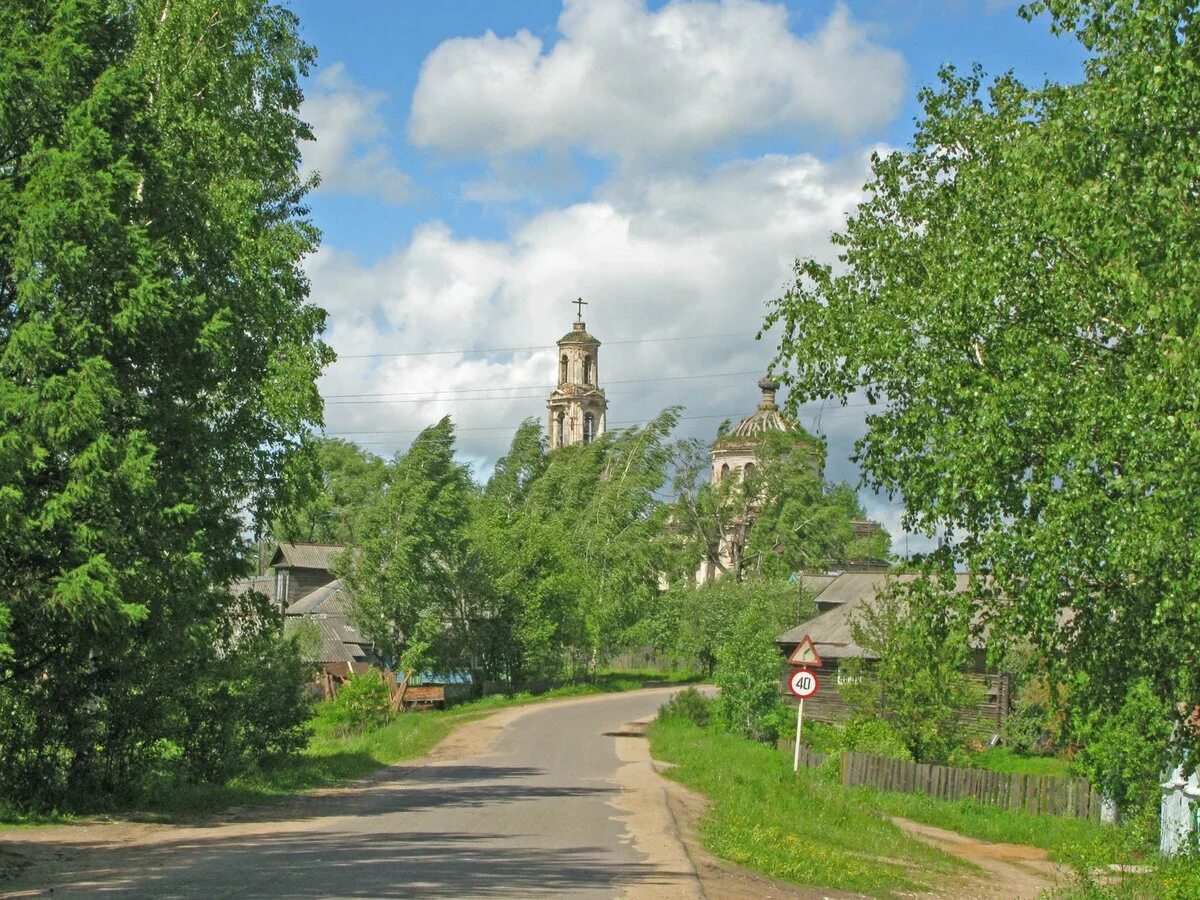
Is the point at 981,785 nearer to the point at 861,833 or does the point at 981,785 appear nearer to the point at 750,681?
the point at 861,833

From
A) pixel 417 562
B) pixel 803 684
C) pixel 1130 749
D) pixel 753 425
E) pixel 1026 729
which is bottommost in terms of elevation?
pixel 1026 729

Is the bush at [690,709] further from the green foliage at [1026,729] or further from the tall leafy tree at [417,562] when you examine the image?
the tall leafy tree at [417,562]

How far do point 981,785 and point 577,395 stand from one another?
72.8 metres

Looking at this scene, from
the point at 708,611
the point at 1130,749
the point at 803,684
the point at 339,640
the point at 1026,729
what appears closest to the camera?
the point at 1130,749

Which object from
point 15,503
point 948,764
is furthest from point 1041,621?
point 948,764

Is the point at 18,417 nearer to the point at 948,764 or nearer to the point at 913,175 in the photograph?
the point at 913,175

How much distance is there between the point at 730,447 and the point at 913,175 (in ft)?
274

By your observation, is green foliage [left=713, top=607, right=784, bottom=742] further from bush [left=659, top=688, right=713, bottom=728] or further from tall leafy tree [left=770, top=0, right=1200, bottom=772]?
tall leafy tree [left=770, top=0, right=1200, bottom=772]

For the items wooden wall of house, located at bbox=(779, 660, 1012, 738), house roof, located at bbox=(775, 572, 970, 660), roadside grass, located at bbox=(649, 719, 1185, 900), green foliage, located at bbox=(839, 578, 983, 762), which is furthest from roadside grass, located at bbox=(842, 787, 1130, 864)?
house roof, located at bbox=(775, 572, 970, 660)

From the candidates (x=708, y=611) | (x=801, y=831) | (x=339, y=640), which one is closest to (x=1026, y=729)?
(x=801, y=831)

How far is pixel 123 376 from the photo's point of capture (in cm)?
1770

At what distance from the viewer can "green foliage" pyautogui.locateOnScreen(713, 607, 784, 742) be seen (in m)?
38.4

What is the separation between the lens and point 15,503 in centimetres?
1535

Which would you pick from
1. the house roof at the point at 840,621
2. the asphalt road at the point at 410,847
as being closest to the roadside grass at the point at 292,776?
the asphalt road at the point at 410,847
